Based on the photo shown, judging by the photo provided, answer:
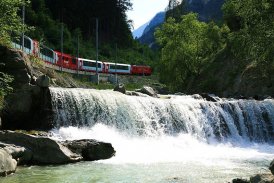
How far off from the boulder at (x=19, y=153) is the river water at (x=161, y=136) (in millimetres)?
714

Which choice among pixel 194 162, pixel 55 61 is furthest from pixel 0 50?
pixel 55 61

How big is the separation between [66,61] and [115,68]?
1586 cm

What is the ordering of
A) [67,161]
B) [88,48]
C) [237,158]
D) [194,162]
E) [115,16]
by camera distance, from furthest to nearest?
[115,16], [88,48], [237,158], [194,162], [67,161]

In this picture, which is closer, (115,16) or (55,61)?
(55,61)

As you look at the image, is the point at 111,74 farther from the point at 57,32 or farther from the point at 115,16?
the point at 115,16

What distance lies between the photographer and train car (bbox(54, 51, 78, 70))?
58.0m

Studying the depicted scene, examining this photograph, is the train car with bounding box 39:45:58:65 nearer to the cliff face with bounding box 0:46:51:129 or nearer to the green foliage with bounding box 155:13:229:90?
the green foliage with bounding box 155:13:229:90

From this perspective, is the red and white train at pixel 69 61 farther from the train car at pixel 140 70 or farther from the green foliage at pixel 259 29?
the green foliage at pixel 259 29

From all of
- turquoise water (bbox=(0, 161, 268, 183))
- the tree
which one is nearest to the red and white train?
the tree

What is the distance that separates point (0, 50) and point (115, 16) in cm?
8679

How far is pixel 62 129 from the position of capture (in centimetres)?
2478

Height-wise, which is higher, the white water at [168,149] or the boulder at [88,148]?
the boulder at [88,148]

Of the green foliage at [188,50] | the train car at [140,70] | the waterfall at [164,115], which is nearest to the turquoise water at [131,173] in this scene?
the waterfall at [164,115]

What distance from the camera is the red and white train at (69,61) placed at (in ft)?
144
